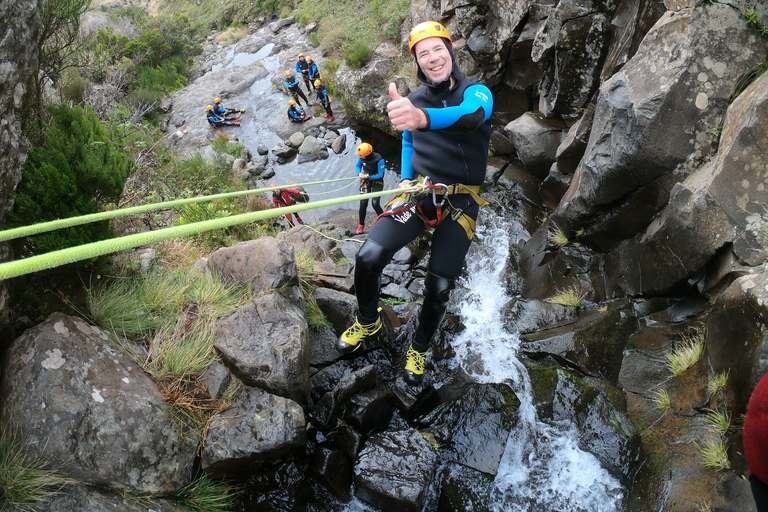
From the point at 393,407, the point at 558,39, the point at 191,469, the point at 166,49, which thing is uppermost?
the point at 166,49

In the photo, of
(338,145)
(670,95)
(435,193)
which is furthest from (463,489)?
(338,145)

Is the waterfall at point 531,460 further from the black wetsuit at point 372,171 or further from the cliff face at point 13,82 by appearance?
the black wetsuit at point 372,171

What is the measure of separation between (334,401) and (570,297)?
3380 millimetres

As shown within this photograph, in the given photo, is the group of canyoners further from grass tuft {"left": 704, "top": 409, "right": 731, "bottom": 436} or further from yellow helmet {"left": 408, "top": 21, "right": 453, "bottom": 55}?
grass tuft {"left": 704, "top": 409, "right": 731, "bottom": 436}

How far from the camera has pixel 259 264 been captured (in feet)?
14.0

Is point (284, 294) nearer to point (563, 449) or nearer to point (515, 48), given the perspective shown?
point (563, 449)

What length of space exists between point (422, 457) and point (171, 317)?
98.5 inches

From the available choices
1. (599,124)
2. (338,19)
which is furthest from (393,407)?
(338,19)

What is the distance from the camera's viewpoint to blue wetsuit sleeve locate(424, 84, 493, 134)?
2.96 metres

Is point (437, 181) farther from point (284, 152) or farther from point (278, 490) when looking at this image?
point (284, 152)

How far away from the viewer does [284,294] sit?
4.14m

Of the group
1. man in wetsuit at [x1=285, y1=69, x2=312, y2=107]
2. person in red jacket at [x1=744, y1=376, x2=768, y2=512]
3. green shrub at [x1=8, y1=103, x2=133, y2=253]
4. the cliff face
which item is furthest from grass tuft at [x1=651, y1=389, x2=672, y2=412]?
man in wetsuit at [x1=285, y1=69, x2=312, y2=107]

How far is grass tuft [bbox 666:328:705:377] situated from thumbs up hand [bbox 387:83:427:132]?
313 centimetres

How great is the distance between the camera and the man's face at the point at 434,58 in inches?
127
